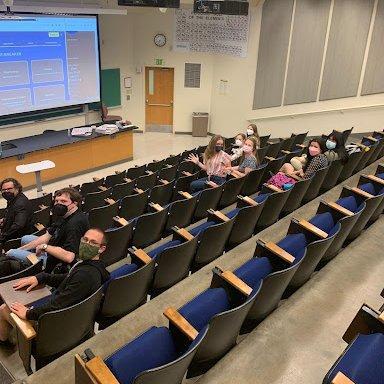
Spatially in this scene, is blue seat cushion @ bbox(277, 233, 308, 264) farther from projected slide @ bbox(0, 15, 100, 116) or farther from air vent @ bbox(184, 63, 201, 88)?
air vent @ bbox(184, 63, 201, 88)

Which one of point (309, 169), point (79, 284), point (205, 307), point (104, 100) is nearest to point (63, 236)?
point (79, 284)

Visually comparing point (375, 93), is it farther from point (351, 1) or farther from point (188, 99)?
point (188, 99)

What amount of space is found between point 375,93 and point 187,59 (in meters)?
4.23

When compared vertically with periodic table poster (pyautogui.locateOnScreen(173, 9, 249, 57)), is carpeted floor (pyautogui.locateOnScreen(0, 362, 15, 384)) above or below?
below

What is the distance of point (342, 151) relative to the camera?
460 centimetres

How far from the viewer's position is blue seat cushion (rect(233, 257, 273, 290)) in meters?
2.53

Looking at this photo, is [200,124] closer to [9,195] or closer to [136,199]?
[136,199]

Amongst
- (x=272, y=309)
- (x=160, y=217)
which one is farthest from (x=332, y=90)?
(x=272, y=309)

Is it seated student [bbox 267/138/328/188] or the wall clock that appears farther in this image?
the wall clock

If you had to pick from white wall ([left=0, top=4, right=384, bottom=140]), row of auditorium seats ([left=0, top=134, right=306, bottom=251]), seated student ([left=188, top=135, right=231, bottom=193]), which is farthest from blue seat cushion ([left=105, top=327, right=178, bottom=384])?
white wall ([left=0, top=4, right=384, bottom=140])

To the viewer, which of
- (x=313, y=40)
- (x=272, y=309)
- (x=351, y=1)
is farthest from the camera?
(x=313, y=40)

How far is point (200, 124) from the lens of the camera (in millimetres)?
9594

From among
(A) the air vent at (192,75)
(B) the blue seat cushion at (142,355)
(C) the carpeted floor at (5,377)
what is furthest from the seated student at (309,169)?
(A) the air vent at (192,75)

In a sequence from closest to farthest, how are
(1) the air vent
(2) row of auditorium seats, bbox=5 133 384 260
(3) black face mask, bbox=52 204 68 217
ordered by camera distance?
(3) black face mask, bbox=52 204 68 217 → (2) row of auditorium seats, bbox=5 133 384 260 → (1) the air vent
